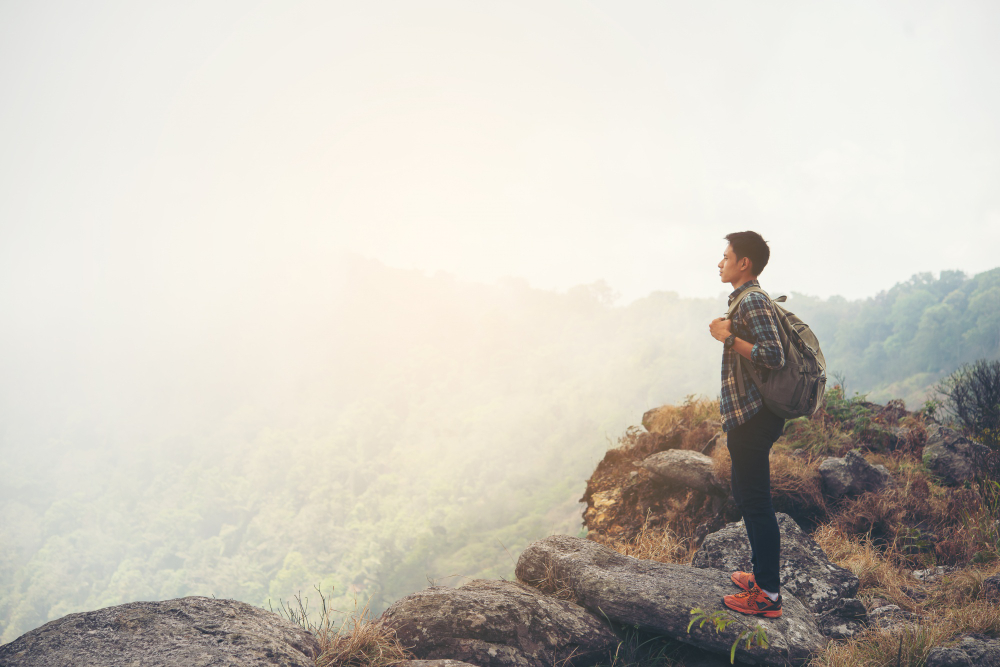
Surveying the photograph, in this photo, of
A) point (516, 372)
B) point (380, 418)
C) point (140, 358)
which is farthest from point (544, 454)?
point (140, 358)

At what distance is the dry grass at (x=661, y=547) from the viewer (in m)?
4.82

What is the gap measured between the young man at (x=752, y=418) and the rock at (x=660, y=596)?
0.56 ft

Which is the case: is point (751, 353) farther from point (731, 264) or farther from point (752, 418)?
point (731, 264)

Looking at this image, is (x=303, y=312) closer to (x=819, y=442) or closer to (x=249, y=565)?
(x=249, y=565)

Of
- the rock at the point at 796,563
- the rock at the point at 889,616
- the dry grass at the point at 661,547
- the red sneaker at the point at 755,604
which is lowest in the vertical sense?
the dry grass at the point at 661,547

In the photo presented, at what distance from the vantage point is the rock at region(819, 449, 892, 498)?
5.37 m

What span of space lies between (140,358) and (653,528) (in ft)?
697

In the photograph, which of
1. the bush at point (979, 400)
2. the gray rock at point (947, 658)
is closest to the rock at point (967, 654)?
the gray rock at point (947, 658)

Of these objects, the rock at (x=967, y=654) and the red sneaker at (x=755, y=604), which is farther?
the red sneaker at (x=755, y=604)

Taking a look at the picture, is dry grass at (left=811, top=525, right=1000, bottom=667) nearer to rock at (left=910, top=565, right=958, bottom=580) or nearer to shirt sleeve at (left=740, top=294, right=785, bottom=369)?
rock at (left=910, top=565, right=958, bottom=580)

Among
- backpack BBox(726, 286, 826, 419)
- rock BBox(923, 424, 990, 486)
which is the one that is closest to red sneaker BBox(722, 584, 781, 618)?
backpack BBox(726, 286, 826, 419)

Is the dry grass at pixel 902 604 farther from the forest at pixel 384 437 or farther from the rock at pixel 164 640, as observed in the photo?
the forest at pixel 384 437

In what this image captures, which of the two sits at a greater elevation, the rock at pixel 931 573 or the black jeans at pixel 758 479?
the black jeans at pixel 758 479

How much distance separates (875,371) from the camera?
64.0m
